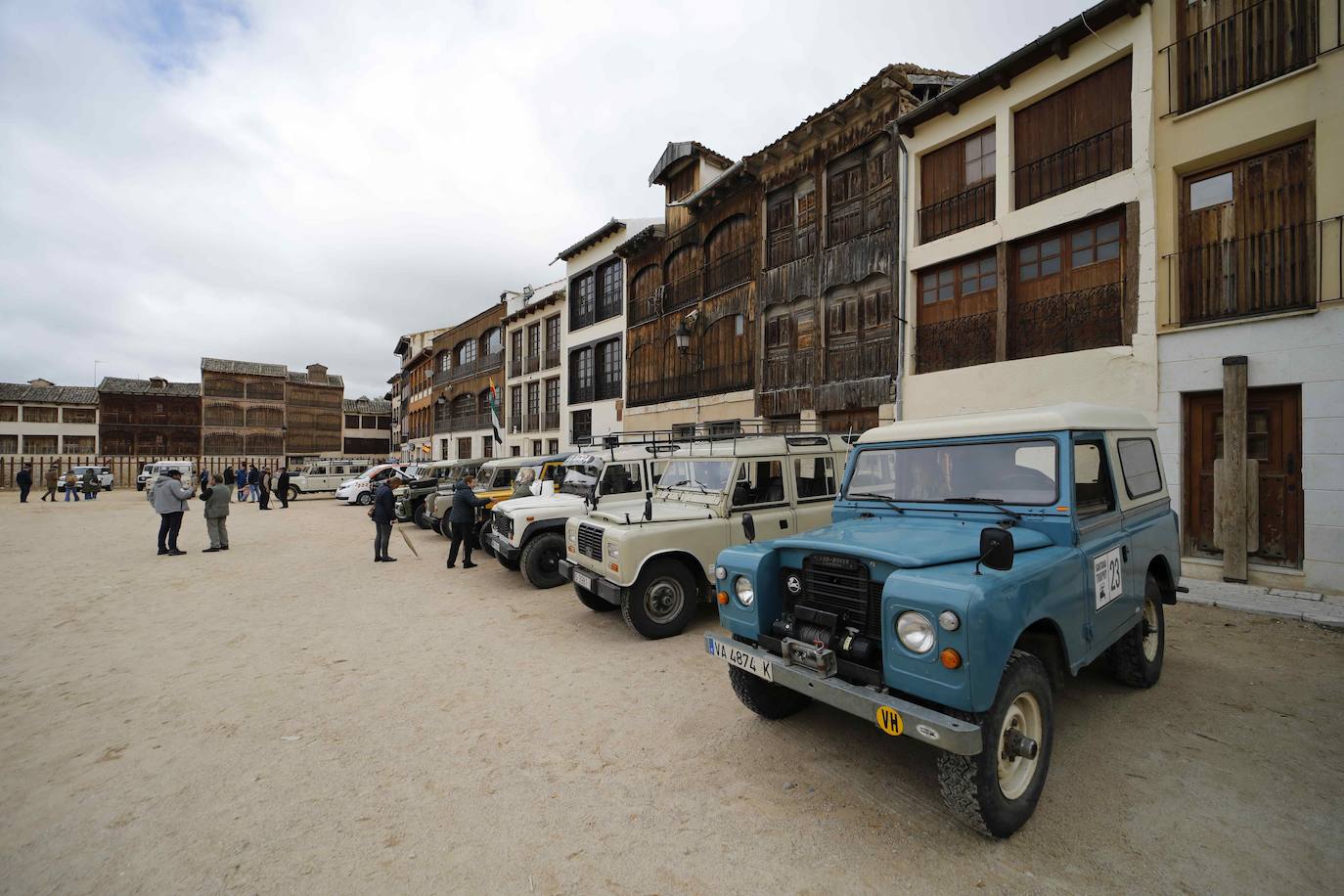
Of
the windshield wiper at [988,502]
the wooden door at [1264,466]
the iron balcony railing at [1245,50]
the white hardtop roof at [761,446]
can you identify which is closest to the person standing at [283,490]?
the white hardtop roof at [761,446]

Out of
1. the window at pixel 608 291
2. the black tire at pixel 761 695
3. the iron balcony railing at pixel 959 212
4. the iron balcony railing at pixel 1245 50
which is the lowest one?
the black tire at pixel 761 695

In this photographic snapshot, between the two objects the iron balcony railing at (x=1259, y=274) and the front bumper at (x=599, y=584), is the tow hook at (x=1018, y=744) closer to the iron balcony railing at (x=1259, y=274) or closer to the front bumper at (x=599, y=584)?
the front bumper at (x=599, y=584)

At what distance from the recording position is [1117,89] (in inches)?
399

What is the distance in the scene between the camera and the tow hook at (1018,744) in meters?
2.99

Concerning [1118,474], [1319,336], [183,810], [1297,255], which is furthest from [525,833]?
[1297,255]

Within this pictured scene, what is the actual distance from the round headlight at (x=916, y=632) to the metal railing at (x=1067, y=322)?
9.75 metres

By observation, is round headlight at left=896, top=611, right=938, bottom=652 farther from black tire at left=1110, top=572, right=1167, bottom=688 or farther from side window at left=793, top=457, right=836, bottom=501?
side window at left=793, top=457, right=836, bottom=501

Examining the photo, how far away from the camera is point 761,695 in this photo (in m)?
4.22

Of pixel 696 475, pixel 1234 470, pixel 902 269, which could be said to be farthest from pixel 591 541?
pixel 902 269

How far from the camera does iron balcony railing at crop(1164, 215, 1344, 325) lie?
7840 mm

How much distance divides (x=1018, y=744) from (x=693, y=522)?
396cm

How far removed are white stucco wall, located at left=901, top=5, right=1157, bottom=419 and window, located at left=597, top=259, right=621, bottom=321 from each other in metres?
14.1

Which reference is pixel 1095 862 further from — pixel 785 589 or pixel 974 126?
pixel 974 126

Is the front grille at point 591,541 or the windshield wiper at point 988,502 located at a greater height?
the windshield wiper at point 988,502
